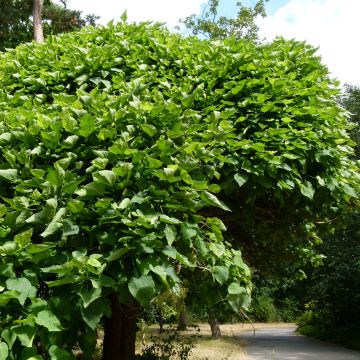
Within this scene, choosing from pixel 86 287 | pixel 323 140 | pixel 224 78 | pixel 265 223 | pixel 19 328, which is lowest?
pixel 19 328

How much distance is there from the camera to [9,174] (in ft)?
8.39

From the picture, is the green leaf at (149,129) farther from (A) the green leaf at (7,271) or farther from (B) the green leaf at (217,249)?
(A) the green leaf at (7,271)

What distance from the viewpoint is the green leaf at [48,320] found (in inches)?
78.5

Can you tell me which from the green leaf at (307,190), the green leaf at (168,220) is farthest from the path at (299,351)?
the green leaf at (168,220)

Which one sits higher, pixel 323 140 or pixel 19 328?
pixel 323 140

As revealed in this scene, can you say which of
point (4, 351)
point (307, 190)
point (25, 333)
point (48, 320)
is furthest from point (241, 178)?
point (4, 351)

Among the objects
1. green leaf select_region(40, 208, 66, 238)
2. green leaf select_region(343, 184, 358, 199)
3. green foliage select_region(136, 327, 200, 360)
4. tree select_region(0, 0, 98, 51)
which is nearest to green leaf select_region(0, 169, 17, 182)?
green leaf select_region(40, 208, 66, 238)

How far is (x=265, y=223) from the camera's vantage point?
13.9ft

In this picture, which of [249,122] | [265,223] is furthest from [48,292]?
[265,223]

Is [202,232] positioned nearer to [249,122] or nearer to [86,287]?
[86,287]

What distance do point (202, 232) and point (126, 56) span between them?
5.80ft

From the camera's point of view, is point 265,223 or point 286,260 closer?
point 265,223

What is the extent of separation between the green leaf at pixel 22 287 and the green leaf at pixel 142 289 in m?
0.42

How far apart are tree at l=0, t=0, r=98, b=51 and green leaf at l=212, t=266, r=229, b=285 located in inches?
569
